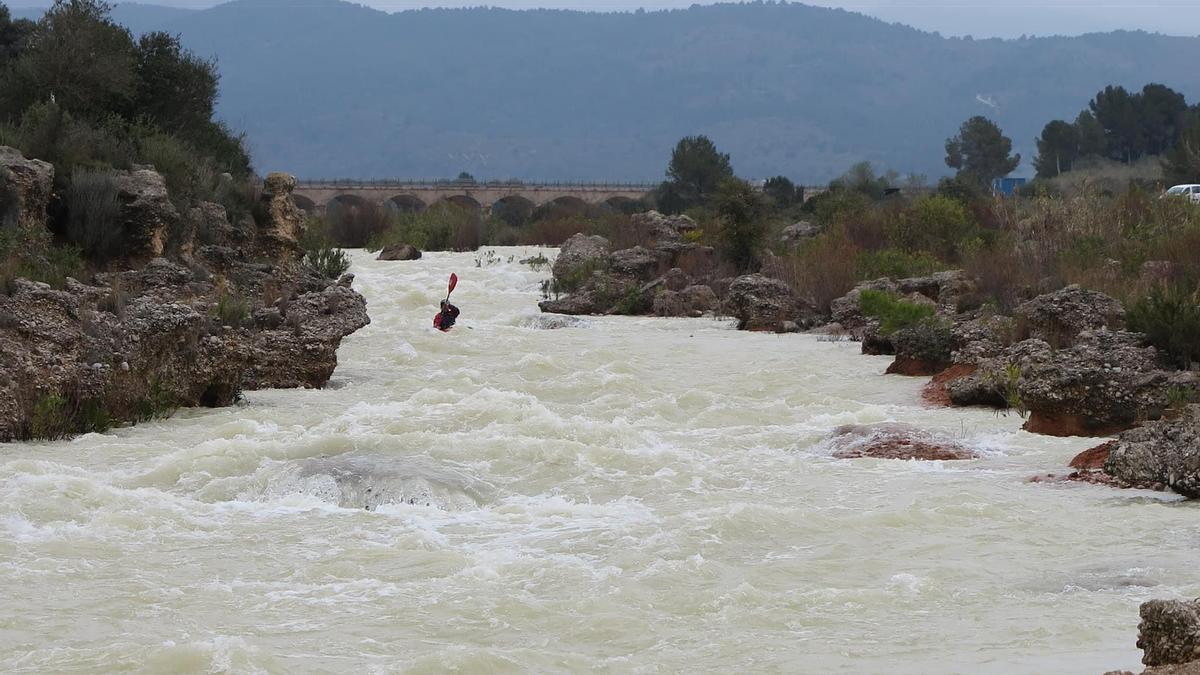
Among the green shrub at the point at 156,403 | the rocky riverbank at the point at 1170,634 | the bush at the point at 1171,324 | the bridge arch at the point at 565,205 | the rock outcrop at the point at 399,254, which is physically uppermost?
the bush at the point at 1171,324

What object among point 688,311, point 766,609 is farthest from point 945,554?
point 688,311

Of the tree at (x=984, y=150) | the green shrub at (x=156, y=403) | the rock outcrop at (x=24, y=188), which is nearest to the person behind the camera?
the green shrub at (x=156, y=403)

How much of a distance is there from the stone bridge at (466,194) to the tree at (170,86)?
214ft

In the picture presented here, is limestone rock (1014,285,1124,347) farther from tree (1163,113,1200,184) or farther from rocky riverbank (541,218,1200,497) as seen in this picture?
tree (1163,113,1200,184)

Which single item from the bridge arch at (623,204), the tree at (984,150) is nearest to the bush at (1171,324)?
the bridge arch at (623,204)

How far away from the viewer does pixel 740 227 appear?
116 ft

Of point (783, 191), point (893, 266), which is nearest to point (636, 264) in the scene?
point (893, 266)

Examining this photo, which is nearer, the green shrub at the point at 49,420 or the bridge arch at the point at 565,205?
the green shrub at the point at 49,420

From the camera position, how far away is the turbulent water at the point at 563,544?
8.13m

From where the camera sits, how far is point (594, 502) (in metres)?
11.9

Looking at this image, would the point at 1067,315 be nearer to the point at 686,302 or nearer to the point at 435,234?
the point at 686,302

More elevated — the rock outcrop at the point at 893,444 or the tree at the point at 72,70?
the tree at the point at 72,70

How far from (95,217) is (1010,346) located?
40.0 feet

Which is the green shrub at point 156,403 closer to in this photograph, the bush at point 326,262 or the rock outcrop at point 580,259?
the bush at point 326,262
